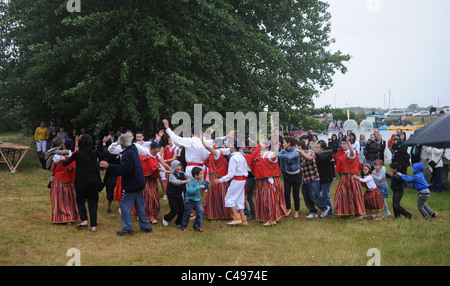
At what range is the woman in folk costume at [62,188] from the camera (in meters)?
8.03

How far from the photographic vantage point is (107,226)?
26.8 feet

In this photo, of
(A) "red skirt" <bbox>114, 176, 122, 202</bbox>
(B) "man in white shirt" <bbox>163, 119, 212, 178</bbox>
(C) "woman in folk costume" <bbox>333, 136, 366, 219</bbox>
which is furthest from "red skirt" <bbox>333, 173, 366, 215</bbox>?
(A) "red skirt" <bbox>114, 176, 122, 202</bbox>

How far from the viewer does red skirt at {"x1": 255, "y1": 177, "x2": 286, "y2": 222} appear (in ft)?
27.5

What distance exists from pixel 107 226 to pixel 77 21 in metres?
7.47

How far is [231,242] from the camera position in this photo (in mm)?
7078

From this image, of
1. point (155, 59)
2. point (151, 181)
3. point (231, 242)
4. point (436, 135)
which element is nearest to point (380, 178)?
point (231, 242)

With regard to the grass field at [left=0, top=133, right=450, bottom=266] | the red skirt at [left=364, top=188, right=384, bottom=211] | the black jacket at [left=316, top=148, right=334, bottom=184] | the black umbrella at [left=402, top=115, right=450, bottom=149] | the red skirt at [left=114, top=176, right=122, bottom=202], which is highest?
the black umbrella at [left=402, top=115, right=450, bottom=149]

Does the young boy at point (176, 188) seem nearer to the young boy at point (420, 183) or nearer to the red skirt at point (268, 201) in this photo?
the red skirt at point (268, 201)

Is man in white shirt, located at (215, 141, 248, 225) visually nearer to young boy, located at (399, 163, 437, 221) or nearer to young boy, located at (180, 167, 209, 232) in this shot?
young boy, located at (180, 167, 209, 232)

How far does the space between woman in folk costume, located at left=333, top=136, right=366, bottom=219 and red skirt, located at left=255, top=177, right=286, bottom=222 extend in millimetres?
1461

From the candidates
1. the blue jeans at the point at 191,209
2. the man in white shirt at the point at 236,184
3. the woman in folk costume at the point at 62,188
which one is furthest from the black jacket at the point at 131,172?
the man in white shirt at the point at 236,184
